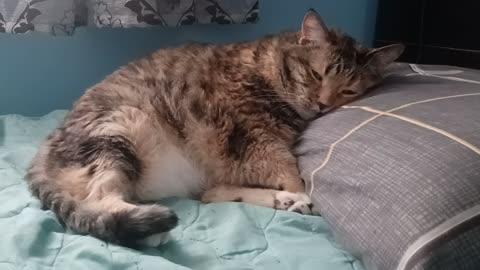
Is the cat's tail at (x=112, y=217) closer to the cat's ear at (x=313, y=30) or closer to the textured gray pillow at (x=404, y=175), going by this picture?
the textured gray pillow at (x=404, y=175)

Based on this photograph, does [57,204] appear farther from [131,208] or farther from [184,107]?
[184,107]

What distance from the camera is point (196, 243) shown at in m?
1.21

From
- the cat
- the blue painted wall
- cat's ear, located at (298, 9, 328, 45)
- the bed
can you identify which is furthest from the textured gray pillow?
the blue painted wall

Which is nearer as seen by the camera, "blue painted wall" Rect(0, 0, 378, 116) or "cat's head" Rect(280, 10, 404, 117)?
"cat's head" Rect(280, 10, 404, 117)

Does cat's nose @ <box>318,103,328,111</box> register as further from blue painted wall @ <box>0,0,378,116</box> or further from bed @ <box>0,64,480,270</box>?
blue painted wall @ <box>0,0,378,116</box>

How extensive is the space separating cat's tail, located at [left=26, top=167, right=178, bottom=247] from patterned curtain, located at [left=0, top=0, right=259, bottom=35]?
768 millimetres

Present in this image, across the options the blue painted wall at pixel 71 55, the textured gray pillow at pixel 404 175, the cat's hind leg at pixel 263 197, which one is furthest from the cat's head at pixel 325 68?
the blue painted wall at pixel 71 55

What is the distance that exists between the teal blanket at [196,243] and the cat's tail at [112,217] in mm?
24

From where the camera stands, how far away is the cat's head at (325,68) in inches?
65.0

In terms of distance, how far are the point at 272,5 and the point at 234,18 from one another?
1.03 ft

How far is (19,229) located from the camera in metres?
1.20

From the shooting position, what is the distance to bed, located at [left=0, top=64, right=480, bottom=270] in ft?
3.16

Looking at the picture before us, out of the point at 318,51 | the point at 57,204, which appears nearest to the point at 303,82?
the point at 318,51

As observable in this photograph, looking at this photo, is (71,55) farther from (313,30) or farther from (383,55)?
(383,55)
